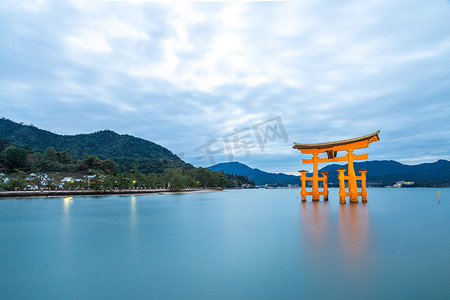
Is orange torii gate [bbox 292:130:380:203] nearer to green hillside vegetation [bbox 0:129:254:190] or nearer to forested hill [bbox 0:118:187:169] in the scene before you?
green hillside vegetation [bbox 0:129:254:190]

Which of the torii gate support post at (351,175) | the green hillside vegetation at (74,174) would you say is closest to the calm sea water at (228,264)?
the torii gate support post at (351,175)

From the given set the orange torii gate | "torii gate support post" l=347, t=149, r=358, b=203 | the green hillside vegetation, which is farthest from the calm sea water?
the green hillside vegetation

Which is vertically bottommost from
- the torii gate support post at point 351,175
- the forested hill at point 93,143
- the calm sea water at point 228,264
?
the calm sea water at point 228,264

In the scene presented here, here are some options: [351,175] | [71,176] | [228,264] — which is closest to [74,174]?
[71,176]

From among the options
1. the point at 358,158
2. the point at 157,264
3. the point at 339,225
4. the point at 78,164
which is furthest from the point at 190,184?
the point at 157,264

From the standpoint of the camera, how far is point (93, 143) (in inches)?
4473

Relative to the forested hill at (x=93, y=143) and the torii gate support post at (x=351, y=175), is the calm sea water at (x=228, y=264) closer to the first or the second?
the torii gate support post at (x=351, y=175)

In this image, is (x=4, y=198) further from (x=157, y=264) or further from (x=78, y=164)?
(x=157, y=264)

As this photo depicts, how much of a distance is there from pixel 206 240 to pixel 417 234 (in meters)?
8.94

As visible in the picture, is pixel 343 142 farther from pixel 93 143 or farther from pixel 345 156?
pixel 93 143

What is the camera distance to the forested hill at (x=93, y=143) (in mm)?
100956

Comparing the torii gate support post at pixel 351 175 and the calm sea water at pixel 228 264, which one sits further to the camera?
the torii gate support post at pixel 351 175

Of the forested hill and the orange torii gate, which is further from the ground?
the forested hill

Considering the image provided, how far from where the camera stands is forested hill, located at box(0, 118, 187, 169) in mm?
100956
